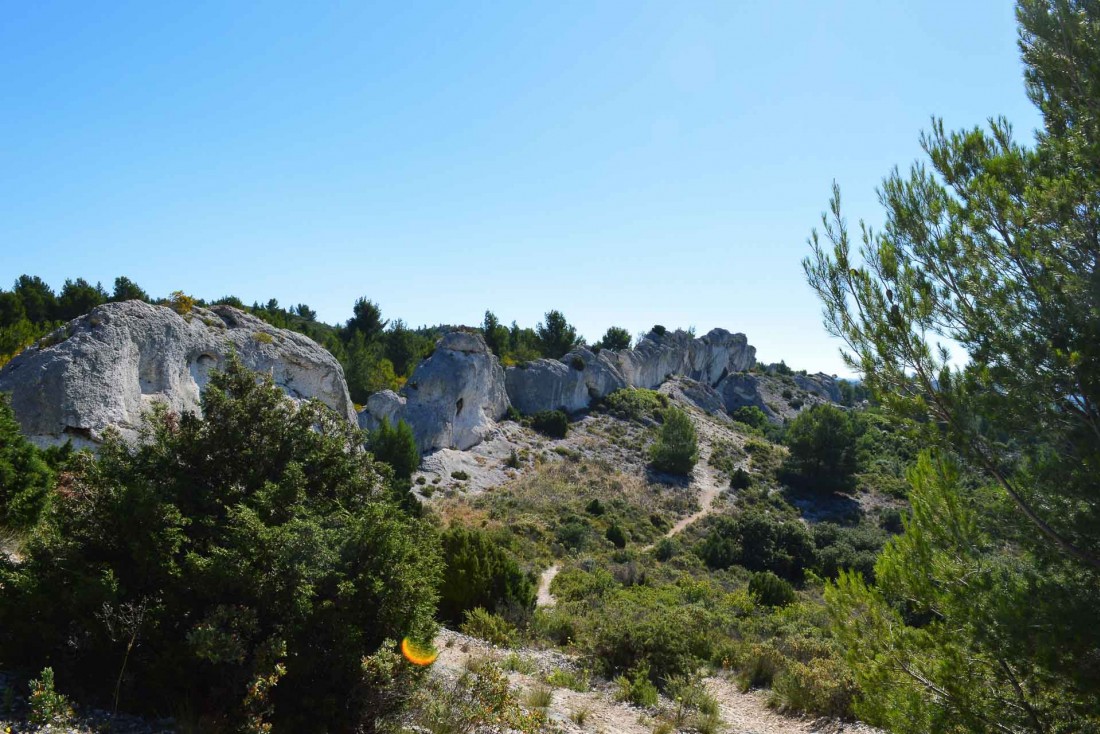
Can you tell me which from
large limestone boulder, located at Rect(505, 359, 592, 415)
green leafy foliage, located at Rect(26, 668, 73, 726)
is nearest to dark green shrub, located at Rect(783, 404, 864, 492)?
large limestone boulder, located at Rect(505, 359, 592, 415)

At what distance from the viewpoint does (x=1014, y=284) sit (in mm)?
4352

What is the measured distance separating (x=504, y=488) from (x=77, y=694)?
26283mm

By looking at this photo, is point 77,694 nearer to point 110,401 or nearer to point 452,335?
point 110,401

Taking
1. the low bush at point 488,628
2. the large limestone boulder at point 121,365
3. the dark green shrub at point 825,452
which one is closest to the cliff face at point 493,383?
the large limestone boulder at point 121,365

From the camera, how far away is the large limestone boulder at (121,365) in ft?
42.6

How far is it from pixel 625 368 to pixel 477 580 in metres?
42.6

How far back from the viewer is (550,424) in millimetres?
39844

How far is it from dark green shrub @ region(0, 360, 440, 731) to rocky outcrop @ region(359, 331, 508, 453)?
982 inches

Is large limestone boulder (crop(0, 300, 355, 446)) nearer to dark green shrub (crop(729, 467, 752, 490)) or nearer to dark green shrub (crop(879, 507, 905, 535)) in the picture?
dark green shrub (crop(729, 467, 752, 490))

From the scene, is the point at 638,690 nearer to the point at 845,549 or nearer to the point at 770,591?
the point at 770,591

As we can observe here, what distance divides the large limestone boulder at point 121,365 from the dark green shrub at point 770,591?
39.0 feet

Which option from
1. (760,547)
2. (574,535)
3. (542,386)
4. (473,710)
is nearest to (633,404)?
(542,386)

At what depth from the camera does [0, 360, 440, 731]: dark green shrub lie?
460 centimetres

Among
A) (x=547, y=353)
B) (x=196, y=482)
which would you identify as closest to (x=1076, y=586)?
(x=196, y=482)
